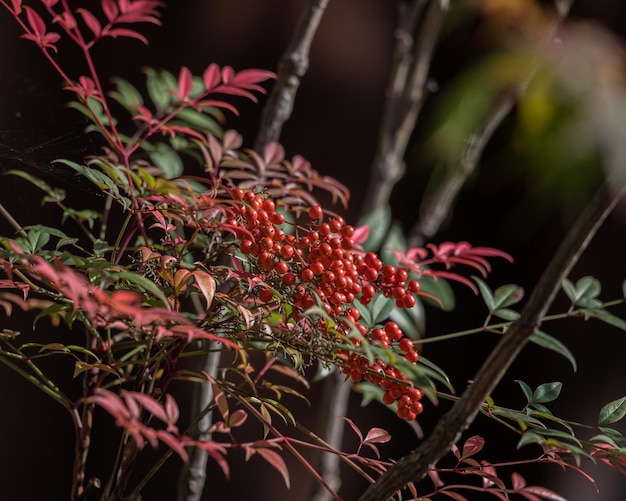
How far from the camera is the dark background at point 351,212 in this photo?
3.38 feet

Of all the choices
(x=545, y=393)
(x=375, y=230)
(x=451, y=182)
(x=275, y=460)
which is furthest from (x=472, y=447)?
(x=451, y=182)

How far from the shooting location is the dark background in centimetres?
103

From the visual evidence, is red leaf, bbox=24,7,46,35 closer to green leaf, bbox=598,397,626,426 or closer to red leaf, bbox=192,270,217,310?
red leaf, bbox=192,270,217,310

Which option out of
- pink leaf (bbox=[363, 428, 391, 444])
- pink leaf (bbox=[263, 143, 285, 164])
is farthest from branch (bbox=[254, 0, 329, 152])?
pink leaf (bbox=[363, 428, 391, 444])

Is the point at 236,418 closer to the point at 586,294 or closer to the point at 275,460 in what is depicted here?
the point at 275,460

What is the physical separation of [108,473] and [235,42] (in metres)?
0.76

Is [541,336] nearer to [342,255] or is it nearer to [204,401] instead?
[342,255]

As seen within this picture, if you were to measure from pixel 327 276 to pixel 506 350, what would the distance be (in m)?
0.14

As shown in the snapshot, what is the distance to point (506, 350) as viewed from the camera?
45 cm

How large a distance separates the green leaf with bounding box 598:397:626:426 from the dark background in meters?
0.76

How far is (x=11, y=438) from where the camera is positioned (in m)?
1.00

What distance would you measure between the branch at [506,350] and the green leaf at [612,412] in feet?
0.53

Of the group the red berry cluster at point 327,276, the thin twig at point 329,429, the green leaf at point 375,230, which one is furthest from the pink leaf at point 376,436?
the thin twig at point 329,429

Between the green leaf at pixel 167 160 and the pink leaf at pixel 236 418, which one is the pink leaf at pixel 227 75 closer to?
the green leaf at pixel 167 160
